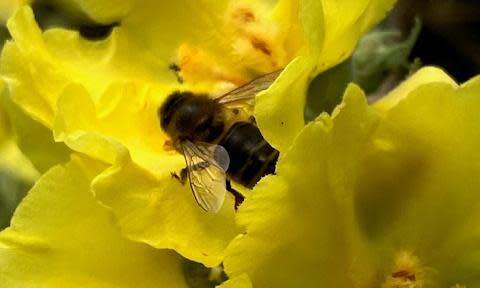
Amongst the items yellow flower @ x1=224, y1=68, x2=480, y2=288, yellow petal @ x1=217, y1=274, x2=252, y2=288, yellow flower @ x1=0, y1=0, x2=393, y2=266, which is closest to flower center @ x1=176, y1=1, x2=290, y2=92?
yellow flower @ x1=0, y1=0, x2=393, y2=266

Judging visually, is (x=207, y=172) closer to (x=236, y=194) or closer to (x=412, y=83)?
(x=236, y=194)

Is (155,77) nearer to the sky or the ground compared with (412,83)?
nearer to the ground

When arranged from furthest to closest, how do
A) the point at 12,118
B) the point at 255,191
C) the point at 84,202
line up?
the point at 12,118, the point at 84,202, the point at 255,191

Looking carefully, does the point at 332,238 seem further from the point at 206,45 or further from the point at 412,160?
the point at 206,45

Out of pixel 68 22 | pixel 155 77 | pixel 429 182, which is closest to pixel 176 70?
pixel 155 77

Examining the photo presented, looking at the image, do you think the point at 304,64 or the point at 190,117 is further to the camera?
the point at 190,117

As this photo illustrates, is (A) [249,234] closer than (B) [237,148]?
Yes

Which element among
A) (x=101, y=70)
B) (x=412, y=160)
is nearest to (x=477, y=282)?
(x=412, y=160)

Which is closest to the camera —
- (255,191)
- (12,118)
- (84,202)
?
(255,191)

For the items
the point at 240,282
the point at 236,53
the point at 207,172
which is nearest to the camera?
the point at 240,282
